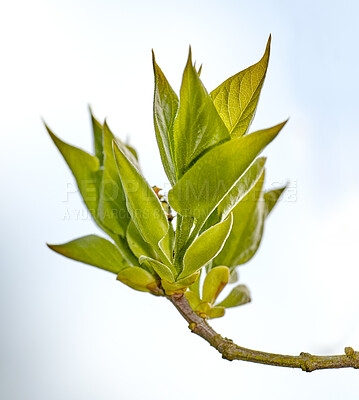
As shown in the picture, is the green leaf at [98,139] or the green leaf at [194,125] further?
the green leaf at [98,139]

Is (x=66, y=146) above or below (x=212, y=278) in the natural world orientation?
above

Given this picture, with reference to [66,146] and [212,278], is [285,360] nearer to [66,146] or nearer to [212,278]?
[212,278]

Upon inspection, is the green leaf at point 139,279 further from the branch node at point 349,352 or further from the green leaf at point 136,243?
the branch node at point 349,352

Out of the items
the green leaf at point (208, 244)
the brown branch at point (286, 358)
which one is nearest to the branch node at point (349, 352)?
the brown branch at point (286, 358)

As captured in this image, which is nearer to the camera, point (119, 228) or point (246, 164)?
point (246, 164)

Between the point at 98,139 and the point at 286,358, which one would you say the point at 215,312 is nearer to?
the point at 286,358

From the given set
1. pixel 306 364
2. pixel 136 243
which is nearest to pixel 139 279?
pixel 136 243

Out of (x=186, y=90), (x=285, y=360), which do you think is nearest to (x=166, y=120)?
(x=186, y=90)
